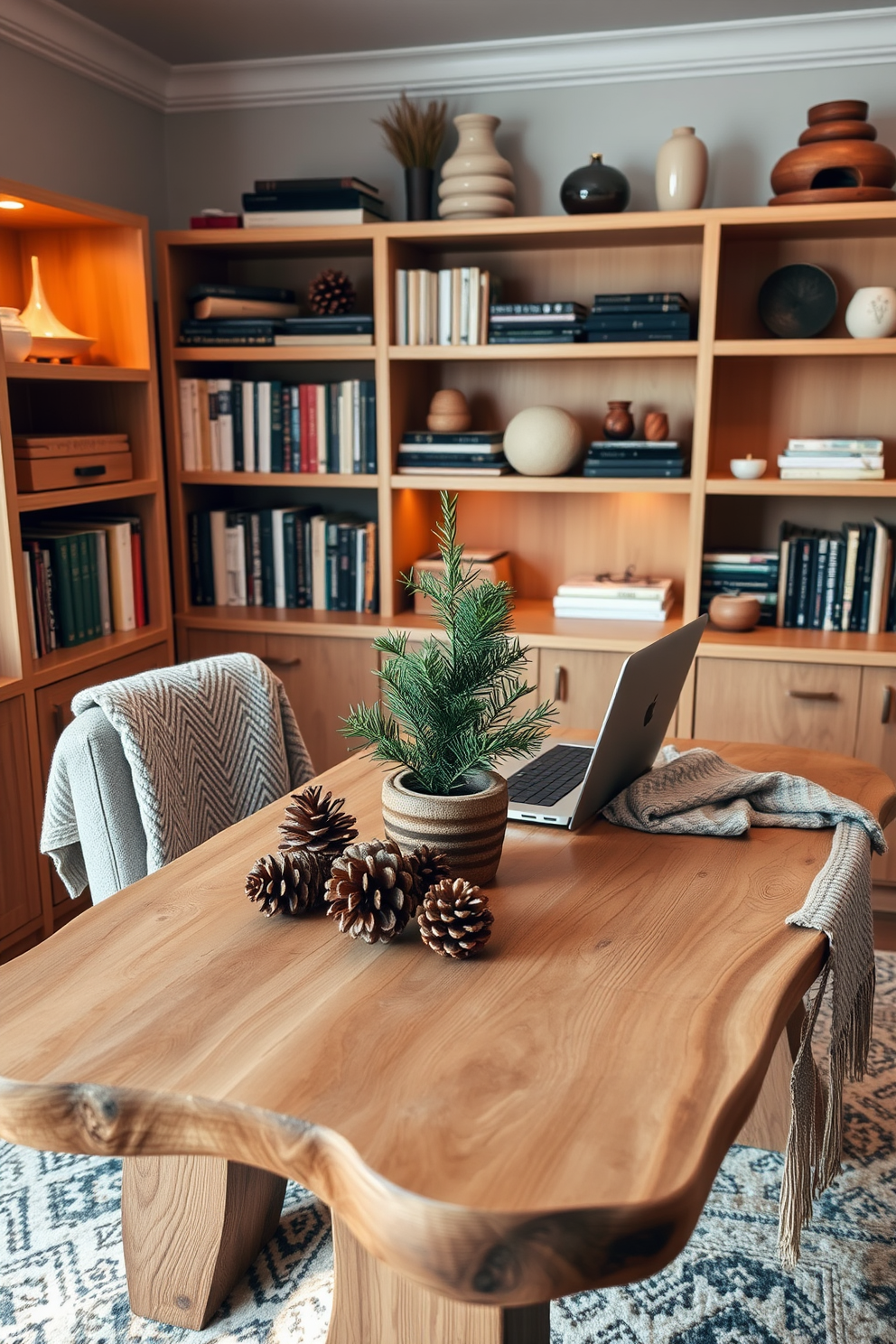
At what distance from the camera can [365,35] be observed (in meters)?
3.06

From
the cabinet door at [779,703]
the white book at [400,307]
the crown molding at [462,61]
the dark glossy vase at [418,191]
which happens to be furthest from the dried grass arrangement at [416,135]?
the cabinet door at [779,703]

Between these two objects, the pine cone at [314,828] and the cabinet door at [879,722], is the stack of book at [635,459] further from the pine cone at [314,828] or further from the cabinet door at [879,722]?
the pine cone at [314,828]

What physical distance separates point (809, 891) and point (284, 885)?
2.08 feet

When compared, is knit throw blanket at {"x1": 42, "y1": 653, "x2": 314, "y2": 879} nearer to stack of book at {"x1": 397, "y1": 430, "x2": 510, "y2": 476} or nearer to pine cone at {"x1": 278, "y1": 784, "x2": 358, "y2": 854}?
pine cone at {"x1": 278, "y1": 784, "x2": 358, "y2": 854}

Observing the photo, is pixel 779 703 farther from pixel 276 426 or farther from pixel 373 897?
pixel 373 897

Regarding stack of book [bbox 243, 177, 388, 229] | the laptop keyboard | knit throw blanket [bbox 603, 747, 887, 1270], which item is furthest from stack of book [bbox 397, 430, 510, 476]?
knit throw blanket [bbox 603, 747, 887, 1270]

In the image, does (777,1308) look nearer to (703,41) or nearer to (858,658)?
(858,658)

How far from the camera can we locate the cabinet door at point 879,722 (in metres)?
2.82

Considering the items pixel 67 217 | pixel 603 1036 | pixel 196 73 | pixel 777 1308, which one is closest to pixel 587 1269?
pixel 603 1036

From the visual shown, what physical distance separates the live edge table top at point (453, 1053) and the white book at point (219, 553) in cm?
213

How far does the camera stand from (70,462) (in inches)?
110

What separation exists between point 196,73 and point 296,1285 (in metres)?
3.29

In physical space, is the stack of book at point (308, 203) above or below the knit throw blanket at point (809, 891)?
above

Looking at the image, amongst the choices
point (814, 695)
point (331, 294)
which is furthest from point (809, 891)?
point (331, 294)
